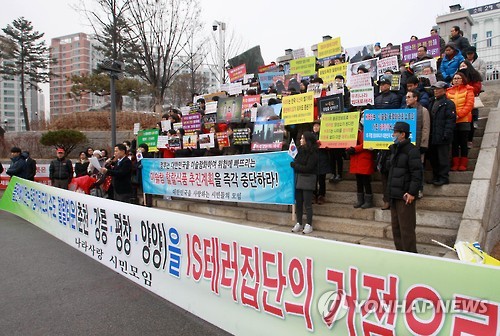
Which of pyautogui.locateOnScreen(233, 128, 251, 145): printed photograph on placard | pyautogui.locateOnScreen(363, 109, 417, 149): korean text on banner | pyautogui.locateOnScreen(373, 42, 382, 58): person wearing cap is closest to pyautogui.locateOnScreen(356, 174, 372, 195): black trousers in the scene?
pyautogui.locateOnScreen(363, 109, 417, 149): korean text on banner

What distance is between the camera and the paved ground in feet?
12.2

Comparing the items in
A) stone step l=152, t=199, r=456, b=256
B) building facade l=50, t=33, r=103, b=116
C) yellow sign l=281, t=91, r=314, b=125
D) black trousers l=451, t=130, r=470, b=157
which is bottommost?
stone step l=152, t=199, r=456, b=256

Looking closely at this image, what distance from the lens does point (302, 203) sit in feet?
21.7

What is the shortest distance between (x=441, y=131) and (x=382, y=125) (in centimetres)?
92

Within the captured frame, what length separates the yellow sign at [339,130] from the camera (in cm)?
669

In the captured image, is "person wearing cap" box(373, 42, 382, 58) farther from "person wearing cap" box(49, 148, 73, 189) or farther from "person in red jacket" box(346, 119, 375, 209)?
"person wearing cap" box(49, 148, 73, 189)

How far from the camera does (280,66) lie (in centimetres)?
1482

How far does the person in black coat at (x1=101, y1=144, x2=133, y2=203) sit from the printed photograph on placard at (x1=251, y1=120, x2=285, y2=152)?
2.66 m

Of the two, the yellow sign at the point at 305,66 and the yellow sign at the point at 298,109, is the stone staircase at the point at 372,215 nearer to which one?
the yellow sign at the point at 298,109

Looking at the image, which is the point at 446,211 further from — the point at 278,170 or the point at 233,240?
the point at 233,240

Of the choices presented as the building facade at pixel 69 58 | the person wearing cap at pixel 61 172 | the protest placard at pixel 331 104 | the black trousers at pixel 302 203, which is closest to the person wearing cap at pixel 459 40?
the protest placard at pixel 331 104

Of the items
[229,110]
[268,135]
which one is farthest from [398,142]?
[229,110]

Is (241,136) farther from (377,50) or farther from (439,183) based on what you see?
(377,50)

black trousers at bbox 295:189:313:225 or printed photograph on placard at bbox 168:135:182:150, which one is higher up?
printed photograph on placard at bbox 168:135:182:150
